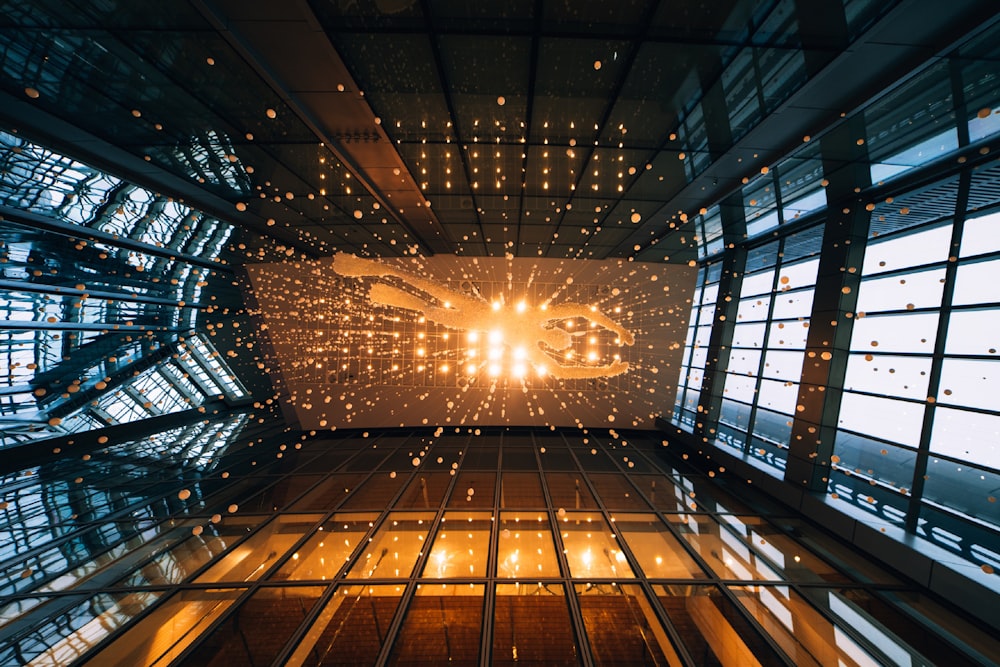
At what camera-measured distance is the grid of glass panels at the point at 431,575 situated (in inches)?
129

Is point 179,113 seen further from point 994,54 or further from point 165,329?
point 165,329

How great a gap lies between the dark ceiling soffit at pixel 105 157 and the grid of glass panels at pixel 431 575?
5.28 meters

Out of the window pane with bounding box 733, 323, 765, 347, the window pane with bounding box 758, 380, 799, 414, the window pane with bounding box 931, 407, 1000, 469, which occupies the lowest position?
the window pane with bounding box 931, 407, 1000, 469

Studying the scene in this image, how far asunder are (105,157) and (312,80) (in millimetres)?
3839

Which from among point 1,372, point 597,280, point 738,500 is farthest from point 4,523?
point 597,280

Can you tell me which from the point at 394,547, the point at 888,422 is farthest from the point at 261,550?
the point at 888,422

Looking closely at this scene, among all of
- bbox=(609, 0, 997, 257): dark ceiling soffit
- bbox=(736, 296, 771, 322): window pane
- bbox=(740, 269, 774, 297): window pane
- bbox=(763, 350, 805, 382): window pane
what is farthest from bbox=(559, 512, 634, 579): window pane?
bbox=(740, 269, 774, 297): window pane

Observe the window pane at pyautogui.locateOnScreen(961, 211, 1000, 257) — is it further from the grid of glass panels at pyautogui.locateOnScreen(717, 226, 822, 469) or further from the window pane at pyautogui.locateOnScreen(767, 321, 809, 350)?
the window pane at pyautogui.locateOnScreen(767, 321, 809, 350)

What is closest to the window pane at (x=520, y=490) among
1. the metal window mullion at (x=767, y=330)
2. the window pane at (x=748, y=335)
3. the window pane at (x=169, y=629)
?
the window pane at (x=169, y=629)

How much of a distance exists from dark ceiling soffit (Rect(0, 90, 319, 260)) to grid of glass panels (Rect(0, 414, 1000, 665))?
528 centimetres

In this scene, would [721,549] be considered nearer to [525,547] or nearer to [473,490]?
[525,547]

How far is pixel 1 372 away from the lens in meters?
7.77

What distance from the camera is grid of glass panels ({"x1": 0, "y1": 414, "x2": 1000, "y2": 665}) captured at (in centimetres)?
329

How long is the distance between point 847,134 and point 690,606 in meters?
6.02
